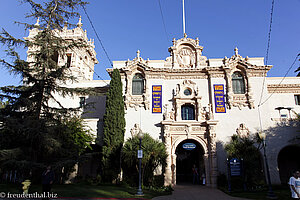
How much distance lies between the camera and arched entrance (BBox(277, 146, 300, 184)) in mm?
23250

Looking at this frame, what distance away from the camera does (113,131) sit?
2047cm

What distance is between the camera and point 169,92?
23094 mm

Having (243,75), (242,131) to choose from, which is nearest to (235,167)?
(242,131)

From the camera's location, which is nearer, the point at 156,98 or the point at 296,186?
the point at 296,186

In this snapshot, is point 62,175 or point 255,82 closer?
point 62,175

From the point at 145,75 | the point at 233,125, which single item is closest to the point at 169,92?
the point at 145,75

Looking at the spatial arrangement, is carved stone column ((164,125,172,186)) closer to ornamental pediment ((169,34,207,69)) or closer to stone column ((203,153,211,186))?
stone column ((203,153,211,186))

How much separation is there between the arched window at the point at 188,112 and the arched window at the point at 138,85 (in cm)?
478

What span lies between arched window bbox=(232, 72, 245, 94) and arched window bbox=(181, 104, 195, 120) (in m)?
4.75

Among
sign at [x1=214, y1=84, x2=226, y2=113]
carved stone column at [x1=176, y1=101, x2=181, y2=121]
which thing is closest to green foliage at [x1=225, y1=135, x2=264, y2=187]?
sign at [x1=214, y1=84, x2=226, y2=113]

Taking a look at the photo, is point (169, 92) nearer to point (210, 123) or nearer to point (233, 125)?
point (210, 123)

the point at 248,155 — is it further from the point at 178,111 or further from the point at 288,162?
the point at 288,162

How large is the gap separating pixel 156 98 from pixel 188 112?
3663 millimetres

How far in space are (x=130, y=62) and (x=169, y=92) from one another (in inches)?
213
